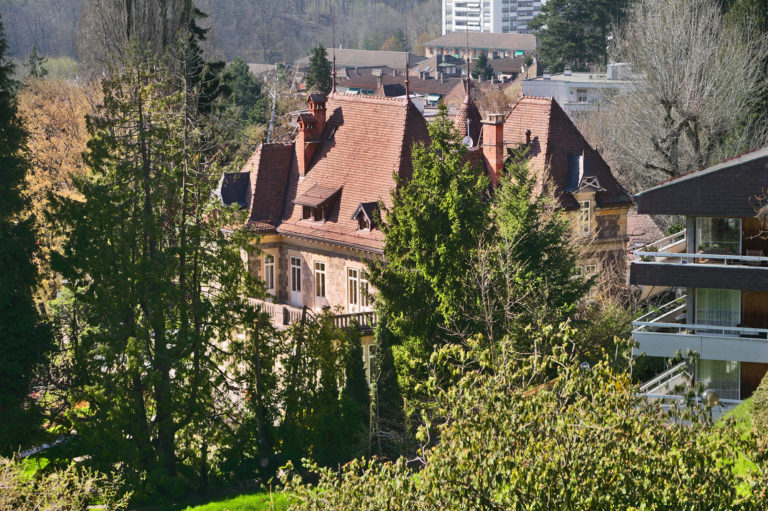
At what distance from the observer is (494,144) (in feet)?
132

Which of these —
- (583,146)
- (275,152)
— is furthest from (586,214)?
(275,152)

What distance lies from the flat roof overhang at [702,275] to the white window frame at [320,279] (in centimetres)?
1499

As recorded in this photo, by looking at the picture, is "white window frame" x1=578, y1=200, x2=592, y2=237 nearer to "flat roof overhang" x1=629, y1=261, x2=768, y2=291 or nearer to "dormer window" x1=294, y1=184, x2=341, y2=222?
"dormer window" x1=294, y1=184, x2=341, y2=222

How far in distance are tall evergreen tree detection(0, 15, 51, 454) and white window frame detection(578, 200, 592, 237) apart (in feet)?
67.1

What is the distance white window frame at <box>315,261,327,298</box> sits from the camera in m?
40.9

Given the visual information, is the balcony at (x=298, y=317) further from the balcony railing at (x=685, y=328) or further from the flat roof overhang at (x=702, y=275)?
the flat roof overhang at (x=702, y=275)

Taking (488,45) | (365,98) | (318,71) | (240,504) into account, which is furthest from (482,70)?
(240,504)

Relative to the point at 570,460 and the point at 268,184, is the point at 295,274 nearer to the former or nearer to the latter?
the point at 268,184

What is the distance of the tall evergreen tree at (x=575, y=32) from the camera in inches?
3733

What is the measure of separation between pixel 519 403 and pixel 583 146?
30.9 metres

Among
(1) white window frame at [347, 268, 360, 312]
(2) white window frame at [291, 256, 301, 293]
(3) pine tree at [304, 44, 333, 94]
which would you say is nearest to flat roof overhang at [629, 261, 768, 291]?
(1) white window frame at [347, 268, 360, 312]

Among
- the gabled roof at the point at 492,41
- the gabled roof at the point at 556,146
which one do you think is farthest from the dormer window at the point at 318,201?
the gabled roof at the point at 492,41

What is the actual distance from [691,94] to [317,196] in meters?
19.6

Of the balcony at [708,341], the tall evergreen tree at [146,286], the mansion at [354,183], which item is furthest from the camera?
the mansion at [354,183]
